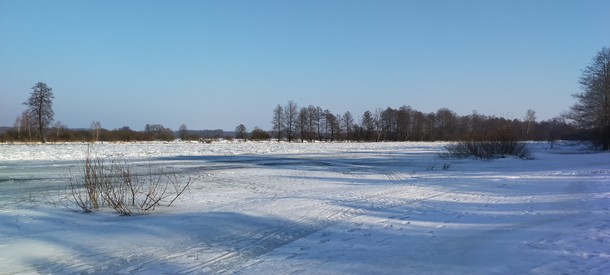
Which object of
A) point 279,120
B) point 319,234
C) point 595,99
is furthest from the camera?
point 279,120

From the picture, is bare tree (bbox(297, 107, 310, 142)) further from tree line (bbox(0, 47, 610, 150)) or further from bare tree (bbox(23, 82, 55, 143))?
bare tree (bbox(23, 82, 55, 143))

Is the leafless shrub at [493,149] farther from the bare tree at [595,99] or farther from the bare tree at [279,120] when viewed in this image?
the bare tree at [279,120]

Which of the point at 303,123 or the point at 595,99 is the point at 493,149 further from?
the point at 303,123

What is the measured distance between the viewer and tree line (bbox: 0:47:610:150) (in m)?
56.6

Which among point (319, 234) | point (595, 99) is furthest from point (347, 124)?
point (319, 234)

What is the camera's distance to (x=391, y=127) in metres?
132

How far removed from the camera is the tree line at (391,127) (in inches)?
2229

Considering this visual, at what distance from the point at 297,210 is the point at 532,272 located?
5.89 m

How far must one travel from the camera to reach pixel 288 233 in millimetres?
8266

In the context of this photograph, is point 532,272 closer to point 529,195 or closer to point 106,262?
point 106,262

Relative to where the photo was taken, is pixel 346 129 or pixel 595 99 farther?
pixel 346 129

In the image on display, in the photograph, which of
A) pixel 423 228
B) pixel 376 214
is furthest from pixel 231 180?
pixel 423 228

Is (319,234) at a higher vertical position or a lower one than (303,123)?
lower

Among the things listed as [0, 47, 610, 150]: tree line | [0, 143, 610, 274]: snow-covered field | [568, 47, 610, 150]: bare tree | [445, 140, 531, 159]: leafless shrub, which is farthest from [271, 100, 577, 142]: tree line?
[0, 143, 610, 274]: snow-covered field
